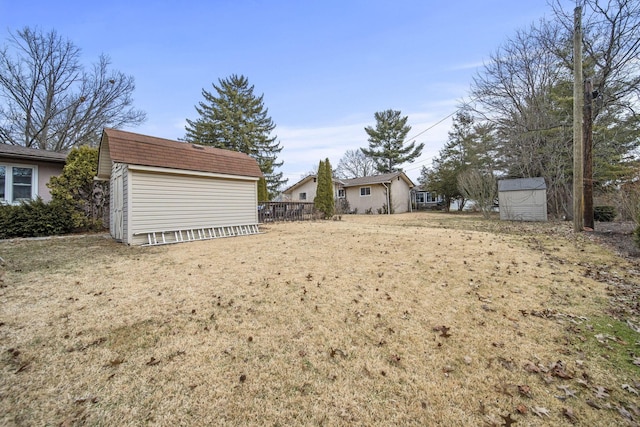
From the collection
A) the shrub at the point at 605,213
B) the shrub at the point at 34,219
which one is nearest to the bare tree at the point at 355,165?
the shrub at the point at 605,213

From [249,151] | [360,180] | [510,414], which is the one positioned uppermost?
[249,151]

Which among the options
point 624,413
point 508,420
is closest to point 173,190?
point 508,420

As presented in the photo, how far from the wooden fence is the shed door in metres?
6.84

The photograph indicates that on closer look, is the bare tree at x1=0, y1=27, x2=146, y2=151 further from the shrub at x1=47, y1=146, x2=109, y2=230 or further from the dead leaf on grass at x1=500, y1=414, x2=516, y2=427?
the dead leaf on grass at x1=500, y1=414, x2=516, y2=427

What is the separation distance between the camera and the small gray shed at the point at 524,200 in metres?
14.9

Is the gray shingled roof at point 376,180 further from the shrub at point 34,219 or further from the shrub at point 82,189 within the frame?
the shrub at point 34,219

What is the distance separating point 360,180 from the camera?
2764cm

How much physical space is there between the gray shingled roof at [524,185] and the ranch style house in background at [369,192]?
9.67 meters

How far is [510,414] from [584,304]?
3.06 metres

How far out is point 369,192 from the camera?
26.3 metres

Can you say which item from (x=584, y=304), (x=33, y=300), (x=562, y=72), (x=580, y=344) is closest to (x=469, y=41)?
(x=562, y=72)

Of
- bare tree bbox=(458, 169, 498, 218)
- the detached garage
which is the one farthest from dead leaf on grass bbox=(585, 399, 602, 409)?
bare tree bbox=(458, 169, 498, 218)

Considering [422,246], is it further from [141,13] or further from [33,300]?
[141,13]

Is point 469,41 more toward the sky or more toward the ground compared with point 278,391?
more toward the sky
